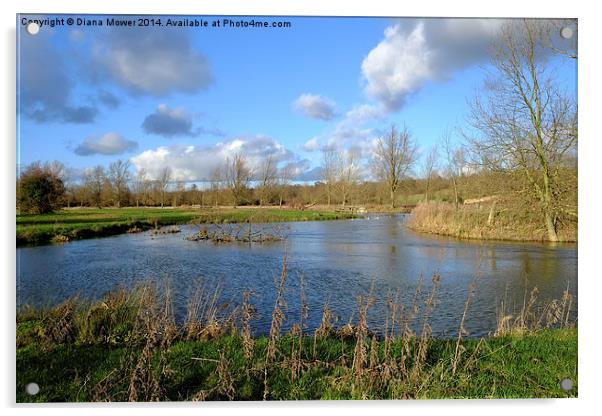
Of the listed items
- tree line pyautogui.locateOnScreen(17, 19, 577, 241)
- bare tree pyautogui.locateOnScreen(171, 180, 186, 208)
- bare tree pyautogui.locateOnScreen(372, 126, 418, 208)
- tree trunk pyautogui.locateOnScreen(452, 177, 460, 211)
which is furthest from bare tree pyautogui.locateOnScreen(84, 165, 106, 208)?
tree trunk pyautogui.locateOnScreen(452, 177, 460, 211)

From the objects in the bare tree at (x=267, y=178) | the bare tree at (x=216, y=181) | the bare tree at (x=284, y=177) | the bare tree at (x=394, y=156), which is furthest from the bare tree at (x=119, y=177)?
the bare tree at (x=394, y=156)

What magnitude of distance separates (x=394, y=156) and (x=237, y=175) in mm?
2468

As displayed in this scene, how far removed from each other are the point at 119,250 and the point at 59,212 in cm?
383

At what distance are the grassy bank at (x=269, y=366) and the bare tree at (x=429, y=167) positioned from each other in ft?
8.86

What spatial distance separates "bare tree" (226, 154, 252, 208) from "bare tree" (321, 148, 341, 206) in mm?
1211

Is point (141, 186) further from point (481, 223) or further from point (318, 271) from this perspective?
point (481, 223)

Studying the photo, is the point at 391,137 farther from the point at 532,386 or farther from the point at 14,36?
the point at 14,36

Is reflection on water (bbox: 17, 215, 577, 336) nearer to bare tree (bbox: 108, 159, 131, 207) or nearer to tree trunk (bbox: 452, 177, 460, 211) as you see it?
tree trunk (bbox: 452, 177, 460, 211)

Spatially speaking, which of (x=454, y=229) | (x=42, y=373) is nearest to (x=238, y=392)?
(x=42, y=373)

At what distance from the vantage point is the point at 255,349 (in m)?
4.42

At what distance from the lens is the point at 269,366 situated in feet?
13.3

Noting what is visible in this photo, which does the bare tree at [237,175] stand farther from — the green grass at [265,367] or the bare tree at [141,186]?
the green grass at [265,367]

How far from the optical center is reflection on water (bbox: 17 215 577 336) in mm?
5852

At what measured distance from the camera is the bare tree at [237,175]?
6449 millimetres
